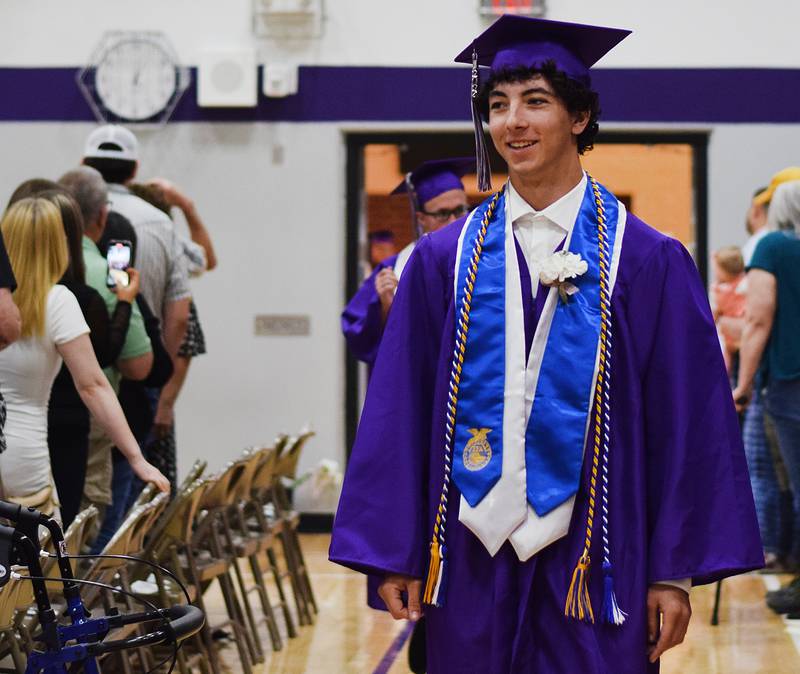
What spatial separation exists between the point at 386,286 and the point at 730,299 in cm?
298

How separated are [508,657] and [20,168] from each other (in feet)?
23.2

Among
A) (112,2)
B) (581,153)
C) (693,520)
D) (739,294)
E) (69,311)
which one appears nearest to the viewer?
(693,520)

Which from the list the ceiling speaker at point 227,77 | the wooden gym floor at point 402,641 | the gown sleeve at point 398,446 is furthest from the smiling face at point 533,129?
the ceiling speaker at point 227,77

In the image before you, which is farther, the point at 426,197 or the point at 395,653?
the point at 395,653

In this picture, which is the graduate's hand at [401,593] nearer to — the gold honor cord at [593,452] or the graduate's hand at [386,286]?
the gold honor cord at [593,452]

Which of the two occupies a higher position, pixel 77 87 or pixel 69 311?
pixel 77 87

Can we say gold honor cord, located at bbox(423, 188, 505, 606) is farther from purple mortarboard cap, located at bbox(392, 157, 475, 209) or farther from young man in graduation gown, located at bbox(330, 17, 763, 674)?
purple mortarboard cap, located at bbox(392, 157, 475, 209)

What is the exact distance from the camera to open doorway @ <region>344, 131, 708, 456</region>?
8914 millimetres

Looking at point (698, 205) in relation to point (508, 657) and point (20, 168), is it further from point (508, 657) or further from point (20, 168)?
point (508, 657)

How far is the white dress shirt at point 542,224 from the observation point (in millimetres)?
2652

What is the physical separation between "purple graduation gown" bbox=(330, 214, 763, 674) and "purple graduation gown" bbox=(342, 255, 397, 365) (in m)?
2.64

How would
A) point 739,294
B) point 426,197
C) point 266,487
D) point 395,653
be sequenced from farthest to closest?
point 739,294 → point 266,487 → point 395,653 → point 426,197

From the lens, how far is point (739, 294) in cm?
749

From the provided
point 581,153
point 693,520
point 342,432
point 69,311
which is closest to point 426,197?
point 69,311
